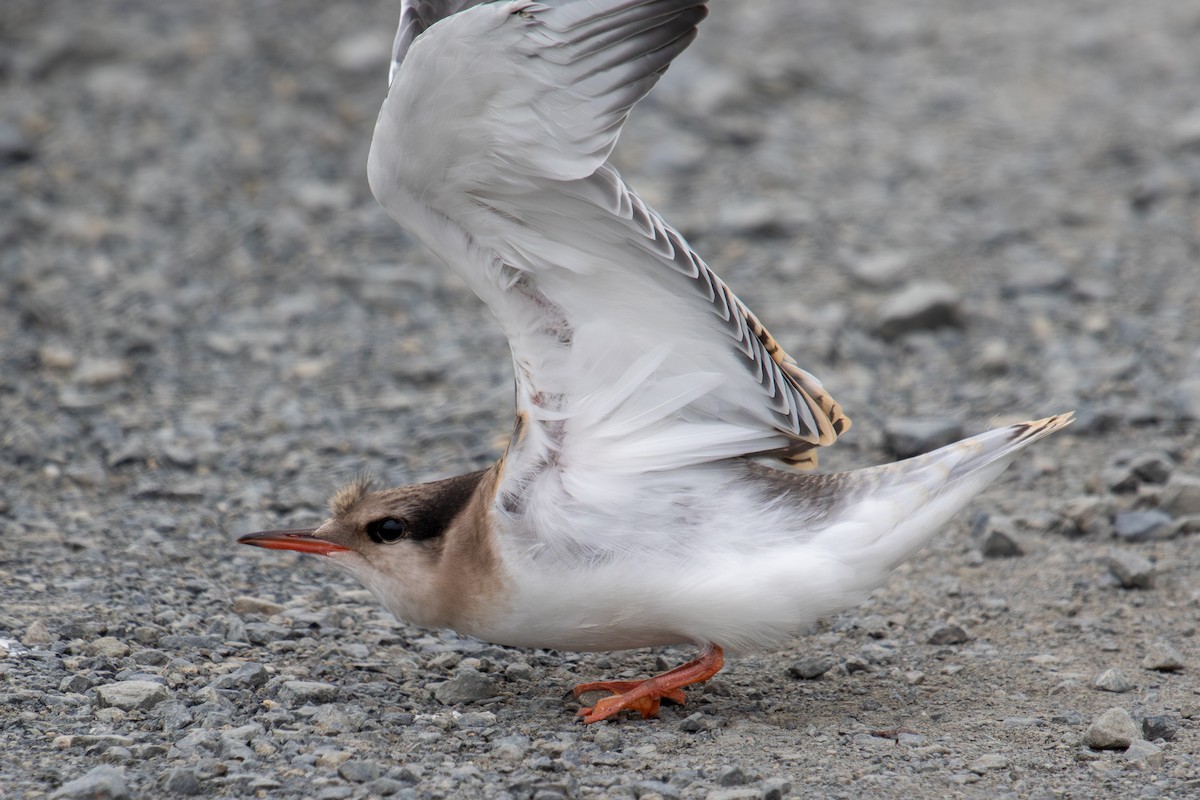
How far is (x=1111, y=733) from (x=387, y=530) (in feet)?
7.27

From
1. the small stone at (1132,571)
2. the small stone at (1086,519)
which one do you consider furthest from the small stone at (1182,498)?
the small stone at (1132,571)

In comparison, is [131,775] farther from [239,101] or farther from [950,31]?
[950,31]

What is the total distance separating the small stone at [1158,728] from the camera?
4105 millimetres

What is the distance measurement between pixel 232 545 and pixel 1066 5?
885 cm

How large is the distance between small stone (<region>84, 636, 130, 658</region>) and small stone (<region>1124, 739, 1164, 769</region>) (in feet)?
9.63

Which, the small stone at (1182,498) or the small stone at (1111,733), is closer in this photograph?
the small stone at (1111,733)

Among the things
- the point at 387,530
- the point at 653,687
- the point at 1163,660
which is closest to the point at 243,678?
the point at 387,530

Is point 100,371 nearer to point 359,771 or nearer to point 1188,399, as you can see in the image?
point 359,771

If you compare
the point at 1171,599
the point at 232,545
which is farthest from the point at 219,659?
the point at 1171,599

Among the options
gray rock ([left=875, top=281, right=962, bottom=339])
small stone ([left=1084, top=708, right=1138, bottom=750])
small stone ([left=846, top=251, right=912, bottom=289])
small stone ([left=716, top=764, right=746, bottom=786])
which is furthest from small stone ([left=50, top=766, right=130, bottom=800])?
small stone ([left=846, top=251, right=912, bottom=289])

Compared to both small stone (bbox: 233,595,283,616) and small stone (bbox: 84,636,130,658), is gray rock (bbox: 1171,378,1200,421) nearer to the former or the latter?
small stone (bbox: 233,595,283,616)

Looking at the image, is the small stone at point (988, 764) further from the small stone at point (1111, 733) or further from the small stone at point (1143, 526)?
the small stone at point (1143, 526)

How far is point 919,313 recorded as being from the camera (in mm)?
A: 7605

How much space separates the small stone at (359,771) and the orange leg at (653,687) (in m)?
0.73
